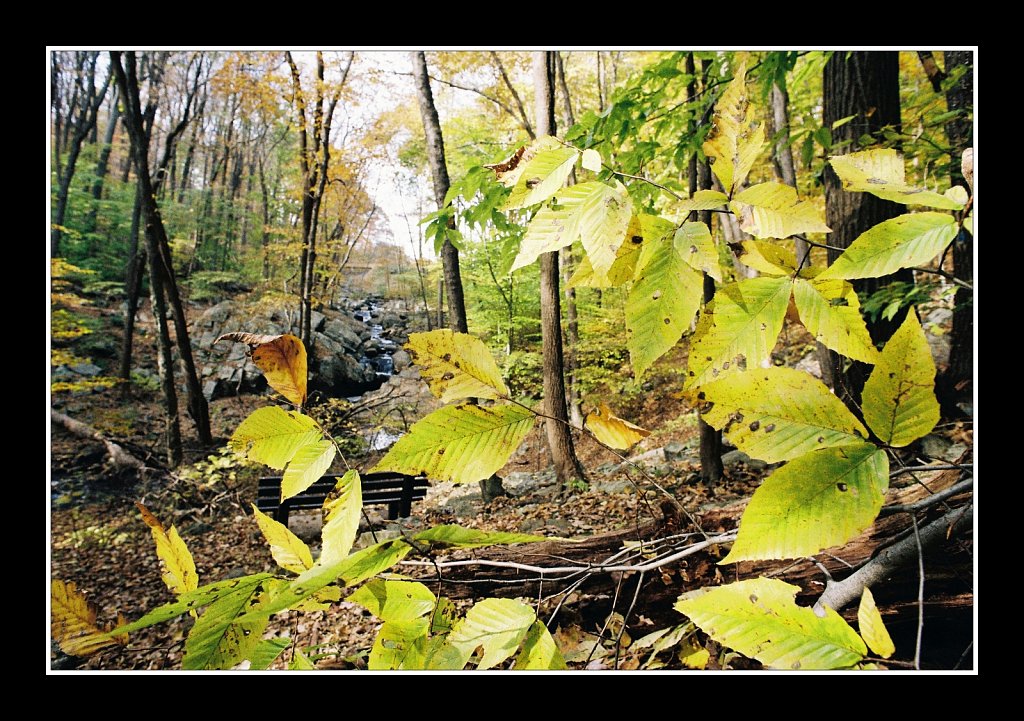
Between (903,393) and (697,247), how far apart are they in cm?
14

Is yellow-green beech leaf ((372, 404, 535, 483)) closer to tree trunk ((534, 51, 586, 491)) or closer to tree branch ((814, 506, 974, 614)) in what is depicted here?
tree branch ((814, 506, 974, 614))

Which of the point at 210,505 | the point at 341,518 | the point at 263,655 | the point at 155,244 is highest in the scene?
the point at 155,244

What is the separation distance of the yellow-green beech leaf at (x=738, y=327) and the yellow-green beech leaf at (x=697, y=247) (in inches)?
1.1

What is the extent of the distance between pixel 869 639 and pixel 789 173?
494cm

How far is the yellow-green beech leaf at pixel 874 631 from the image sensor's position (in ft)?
0.87

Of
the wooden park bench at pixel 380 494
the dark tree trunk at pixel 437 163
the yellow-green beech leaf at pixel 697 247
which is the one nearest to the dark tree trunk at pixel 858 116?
the yellow-green beech leaf at pixel 697 247

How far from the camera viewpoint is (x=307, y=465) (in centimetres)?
32

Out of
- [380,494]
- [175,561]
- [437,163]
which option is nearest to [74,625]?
[175,561]

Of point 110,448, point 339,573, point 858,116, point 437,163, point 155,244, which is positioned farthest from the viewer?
point 155,244

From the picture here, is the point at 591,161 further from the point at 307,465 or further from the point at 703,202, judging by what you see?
the point at 307,465

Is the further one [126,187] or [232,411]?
[232,411]
